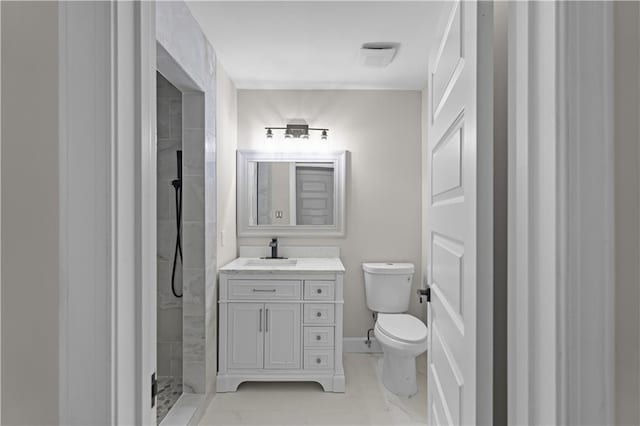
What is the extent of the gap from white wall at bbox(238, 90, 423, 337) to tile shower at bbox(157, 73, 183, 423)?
1015mm

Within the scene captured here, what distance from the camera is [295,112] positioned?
3.66 metres

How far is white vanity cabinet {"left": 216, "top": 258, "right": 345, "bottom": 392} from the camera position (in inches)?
114

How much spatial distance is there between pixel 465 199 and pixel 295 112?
292 cm

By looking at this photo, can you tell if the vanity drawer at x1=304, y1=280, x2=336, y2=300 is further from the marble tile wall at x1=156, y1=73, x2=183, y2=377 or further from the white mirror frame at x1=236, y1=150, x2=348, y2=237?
the marble tile wall at x1=156, y1=73, x2=183, y2=377

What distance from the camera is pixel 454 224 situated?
106 cm

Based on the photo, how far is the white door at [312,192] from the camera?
144 inches

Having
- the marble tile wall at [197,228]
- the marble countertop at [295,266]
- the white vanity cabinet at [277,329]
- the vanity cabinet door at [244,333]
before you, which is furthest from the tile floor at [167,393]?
the marble countertop at [295,266]
